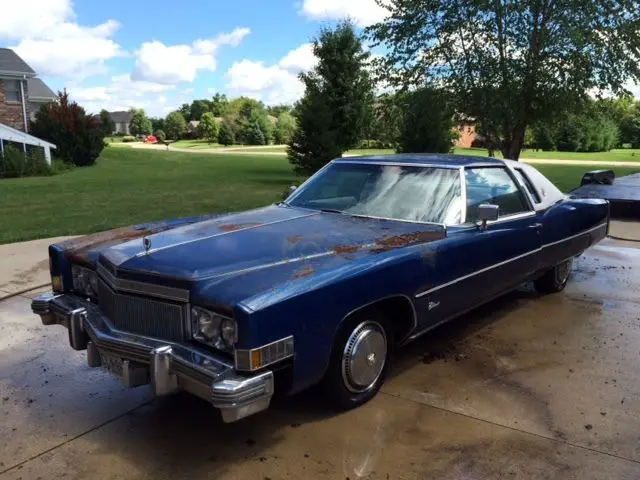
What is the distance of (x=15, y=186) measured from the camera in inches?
676

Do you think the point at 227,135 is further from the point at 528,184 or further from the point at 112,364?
the point at 112,364

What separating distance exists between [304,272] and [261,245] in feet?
1.76

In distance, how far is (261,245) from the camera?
3518 mm

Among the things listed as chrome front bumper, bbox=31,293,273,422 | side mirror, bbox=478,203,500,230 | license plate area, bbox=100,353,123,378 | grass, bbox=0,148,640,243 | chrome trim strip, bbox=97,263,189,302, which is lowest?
grass, bbox=0,148,640,243

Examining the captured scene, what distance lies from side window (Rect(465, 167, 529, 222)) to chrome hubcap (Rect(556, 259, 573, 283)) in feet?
3.86

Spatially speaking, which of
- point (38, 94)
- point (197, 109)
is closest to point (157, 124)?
point (197, 109)

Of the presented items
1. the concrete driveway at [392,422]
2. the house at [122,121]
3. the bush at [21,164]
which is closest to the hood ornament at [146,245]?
the concrete driveway at [392,422]

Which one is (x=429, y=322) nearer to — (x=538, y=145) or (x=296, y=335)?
(x=296, y=335)

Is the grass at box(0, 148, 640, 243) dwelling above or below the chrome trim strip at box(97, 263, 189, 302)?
below

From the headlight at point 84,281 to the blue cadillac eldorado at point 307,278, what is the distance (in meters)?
0.01

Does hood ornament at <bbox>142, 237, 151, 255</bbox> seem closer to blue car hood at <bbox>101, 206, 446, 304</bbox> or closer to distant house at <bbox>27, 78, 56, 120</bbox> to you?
blue car hood at <bbox>101, 206, 446, 304</bbox>

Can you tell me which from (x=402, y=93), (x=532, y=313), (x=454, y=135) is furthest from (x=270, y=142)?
(x=532, y=313)

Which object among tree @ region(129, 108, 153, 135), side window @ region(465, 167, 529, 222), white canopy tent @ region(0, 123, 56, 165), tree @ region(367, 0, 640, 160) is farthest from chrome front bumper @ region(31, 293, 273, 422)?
tree @ region(129, 108, 153, 135)

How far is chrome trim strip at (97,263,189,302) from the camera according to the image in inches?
117
